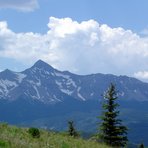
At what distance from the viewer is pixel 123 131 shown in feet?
169

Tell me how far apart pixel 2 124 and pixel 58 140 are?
270 centimetres

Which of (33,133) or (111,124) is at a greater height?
(111,124)

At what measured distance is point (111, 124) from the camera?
52.7m

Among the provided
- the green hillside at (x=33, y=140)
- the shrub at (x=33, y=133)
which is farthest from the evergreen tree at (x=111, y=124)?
the shrub at (x=33, y=133)

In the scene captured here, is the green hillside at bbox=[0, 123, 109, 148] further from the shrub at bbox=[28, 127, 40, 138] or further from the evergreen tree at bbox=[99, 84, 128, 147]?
the evergreen tree at bbox=[99, 84, 128, 147]

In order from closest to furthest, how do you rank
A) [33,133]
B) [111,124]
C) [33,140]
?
[33,140], [33,133], [111,124]

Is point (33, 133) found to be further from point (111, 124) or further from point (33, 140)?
point (111, 124)

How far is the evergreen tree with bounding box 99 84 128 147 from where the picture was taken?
51.6 m

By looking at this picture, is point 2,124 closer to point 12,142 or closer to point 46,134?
point 46,134

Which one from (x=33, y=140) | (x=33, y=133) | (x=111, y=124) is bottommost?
(x=33, y=140)

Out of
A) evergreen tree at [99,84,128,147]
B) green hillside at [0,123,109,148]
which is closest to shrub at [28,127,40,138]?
green hillside at [0,123,109,148]

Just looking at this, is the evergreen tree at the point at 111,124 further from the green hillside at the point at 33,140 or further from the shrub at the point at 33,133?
the shrub at the point at 33,133

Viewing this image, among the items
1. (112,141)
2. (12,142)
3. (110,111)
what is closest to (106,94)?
(110,111)

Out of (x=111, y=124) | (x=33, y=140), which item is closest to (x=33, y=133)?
(x=33, y=140)
